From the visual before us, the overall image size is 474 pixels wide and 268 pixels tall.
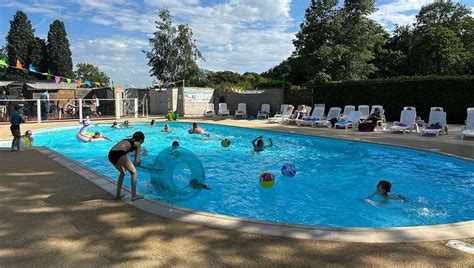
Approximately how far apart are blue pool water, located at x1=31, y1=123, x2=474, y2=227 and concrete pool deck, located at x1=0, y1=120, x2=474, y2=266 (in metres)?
1.05

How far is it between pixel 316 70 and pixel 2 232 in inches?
1087

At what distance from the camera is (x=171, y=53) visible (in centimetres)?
3638

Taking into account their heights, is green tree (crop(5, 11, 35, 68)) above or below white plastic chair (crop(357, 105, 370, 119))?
above

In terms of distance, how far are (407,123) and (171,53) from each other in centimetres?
2653

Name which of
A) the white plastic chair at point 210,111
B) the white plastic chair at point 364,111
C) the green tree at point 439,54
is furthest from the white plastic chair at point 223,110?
the green tree at point 439,54

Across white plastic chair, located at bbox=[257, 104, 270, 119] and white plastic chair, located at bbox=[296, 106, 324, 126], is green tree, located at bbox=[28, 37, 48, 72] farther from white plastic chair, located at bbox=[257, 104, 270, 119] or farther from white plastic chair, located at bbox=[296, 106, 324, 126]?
white plastic chair, located at bbox=[296, 106, 324, 126]

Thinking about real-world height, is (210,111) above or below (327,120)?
above

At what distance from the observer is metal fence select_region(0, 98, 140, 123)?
67.6 ft

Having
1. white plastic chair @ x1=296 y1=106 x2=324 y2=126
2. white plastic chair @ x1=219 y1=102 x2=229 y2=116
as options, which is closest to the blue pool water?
white plastic chair @ x1=296 y1=106 x2=324 y2=126

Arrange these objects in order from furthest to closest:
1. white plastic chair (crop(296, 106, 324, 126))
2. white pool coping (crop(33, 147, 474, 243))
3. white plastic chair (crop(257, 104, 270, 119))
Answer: white plastic chair (crop(257, 104, 270, 119)) < white plastic chair (crop(296, 106, 324, 126)) < white pool coping (crop(33, 147, 474, 243))

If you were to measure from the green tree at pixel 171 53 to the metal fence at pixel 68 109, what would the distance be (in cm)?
1213

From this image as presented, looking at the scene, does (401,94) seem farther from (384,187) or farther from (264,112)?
(384,187)

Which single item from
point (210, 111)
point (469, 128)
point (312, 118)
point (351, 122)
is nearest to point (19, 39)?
point (210, 111)

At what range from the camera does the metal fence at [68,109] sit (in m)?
20.6
